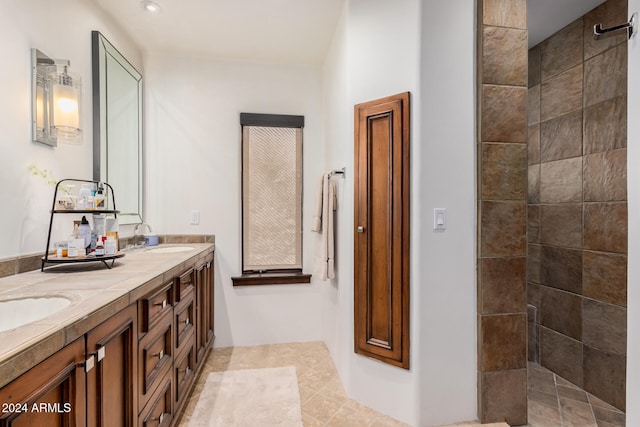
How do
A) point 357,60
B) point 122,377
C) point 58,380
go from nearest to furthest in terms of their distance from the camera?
point 58,380, point 122,377, point 357,60

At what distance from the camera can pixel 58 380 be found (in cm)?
78

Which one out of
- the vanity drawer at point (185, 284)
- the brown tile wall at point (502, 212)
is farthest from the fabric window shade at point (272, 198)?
the brown tile wall at point (502, 212)

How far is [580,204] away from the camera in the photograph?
2.20 metres

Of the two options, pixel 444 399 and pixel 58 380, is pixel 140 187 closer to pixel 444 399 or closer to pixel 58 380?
pixel 58 380

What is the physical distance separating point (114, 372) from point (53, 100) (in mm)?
1409

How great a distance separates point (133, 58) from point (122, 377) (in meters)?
2.52

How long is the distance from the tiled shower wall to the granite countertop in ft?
8.68

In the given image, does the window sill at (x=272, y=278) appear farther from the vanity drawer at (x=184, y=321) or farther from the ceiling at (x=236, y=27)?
the ceiling at (x=236, y=27)

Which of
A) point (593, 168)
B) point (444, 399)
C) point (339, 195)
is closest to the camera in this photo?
point (444, 399)

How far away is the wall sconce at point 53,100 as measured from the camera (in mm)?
1563

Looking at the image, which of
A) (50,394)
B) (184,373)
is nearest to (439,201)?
(50,394)

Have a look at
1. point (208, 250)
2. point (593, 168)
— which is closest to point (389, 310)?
point (208, 250)

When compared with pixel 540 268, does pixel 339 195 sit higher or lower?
higher

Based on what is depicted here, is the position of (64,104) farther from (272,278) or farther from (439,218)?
(439,218)
